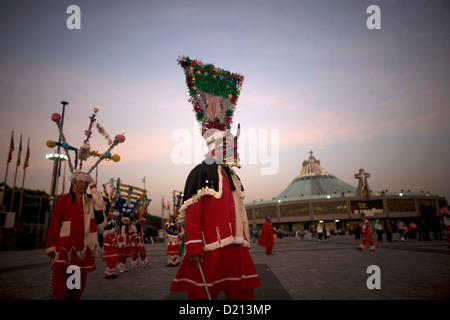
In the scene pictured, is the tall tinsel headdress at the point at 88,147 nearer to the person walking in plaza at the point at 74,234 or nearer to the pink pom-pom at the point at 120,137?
the pink pom-pom at the point at 120,137

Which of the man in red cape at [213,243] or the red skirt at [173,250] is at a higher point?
the man in red cape at [213,243]

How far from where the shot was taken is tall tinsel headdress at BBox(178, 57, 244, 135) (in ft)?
11.5

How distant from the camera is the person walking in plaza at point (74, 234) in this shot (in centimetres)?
312

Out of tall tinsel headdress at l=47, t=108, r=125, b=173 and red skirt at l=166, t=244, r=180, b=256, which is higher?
tall tinsel headdress at l=47, t=108, r=125, b=173

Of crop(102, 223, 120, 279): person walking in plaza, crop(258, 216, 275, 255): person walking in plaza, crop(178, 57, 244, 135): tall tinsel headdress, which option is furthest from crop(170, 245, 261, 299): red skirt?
crop(258, 216, 275, 255): person walking in plaza

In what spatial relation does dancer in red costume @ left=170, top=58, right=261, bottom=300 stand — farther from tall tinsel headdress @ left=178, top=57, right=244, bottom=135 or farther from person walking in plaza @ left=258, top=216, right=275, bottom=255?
person walking in plaza @ left=258, top=216, right=275, bottom=255

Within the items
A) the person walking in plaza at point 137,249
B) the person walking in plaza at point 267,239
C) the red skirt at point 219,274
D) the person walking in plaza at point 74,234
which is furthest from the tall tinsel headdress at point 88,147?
the person walking in plaza at point 267,239

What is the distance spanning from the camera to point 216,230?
2.50 m

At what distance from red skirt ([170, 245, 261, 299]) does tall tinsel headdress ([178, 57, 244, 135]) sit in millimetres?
1700

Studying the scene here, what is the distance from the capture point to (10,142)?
73.6 ft
